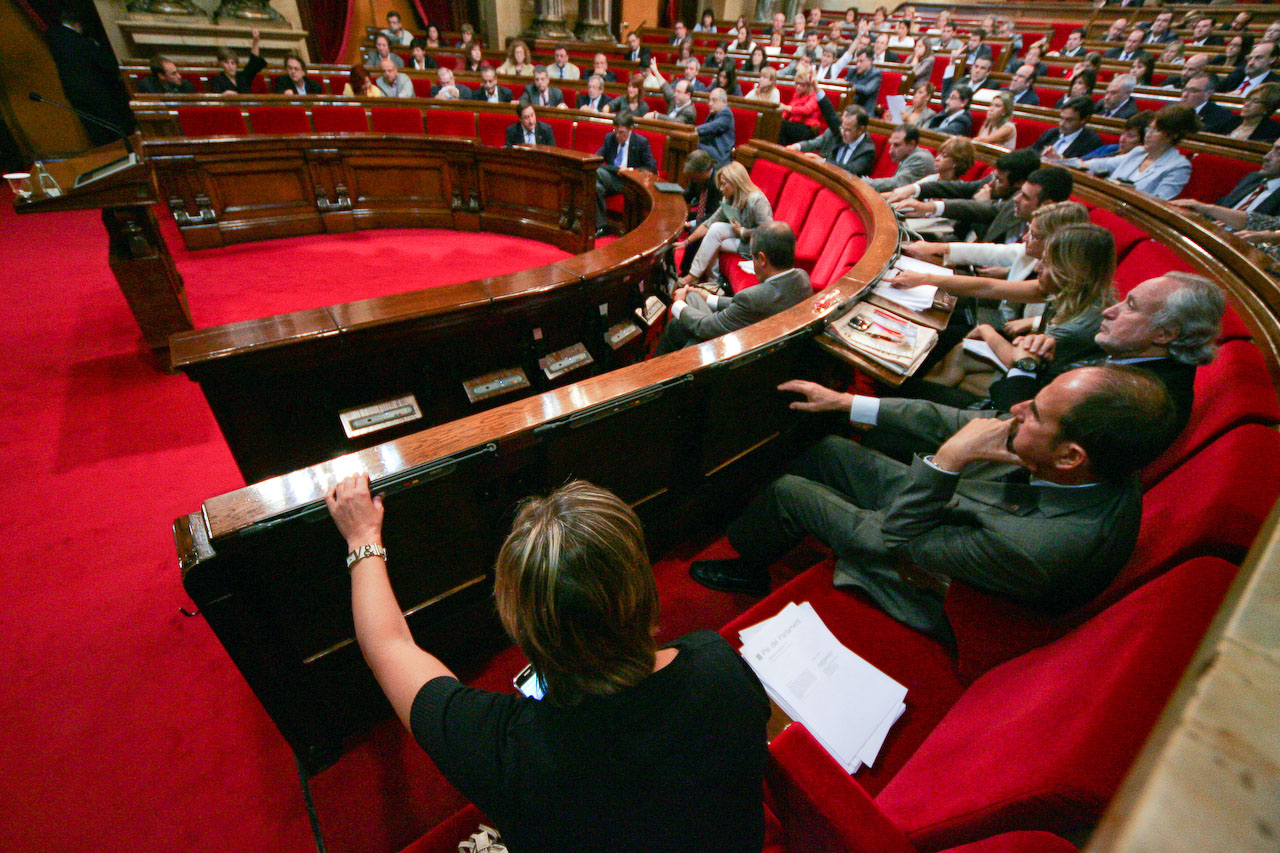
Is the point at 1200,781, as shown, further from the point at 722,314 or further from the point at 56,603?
the point at 56,603

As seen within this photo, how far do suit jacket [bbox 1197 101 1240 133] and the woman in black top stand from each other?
250 inches

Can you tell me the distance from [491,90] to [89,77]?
170 inches

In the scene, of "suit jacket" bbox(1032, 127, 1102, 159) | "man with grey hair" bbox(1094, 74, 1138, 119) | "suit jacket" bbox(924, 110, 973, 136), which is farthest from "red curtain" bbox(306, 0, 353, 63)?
"man with grey hair" bbox(1094, 74, 1138, 119)

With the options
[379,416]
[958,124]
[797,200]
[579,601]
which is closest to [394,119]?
[797,200]

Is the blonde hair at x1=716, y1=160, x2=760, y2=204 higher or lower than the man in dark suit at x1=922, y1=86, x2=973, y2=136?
lower

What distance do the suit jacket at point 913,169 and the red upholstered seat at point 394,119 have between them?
182 inches

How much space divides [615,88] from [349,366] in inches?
269

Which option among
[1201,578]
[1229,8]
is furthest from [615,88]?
[1229,8]

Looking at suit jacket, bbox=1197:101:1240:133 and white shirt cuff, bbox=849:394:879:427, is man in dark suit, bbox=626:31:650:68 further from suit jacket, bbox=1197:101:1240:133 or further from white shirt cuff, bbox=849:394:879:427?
white shirt cuff, bbox=849:394:879:427

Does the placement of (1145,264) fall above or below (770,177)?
above

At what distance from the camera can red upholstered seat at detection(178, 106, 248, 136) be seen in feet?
16.0

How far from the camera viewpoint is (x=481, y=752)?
0.74m

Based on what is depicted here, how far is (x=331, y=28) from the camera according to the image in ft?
29.5

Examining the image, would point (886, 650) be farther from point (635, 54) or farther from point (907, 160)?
point (635, 54)
